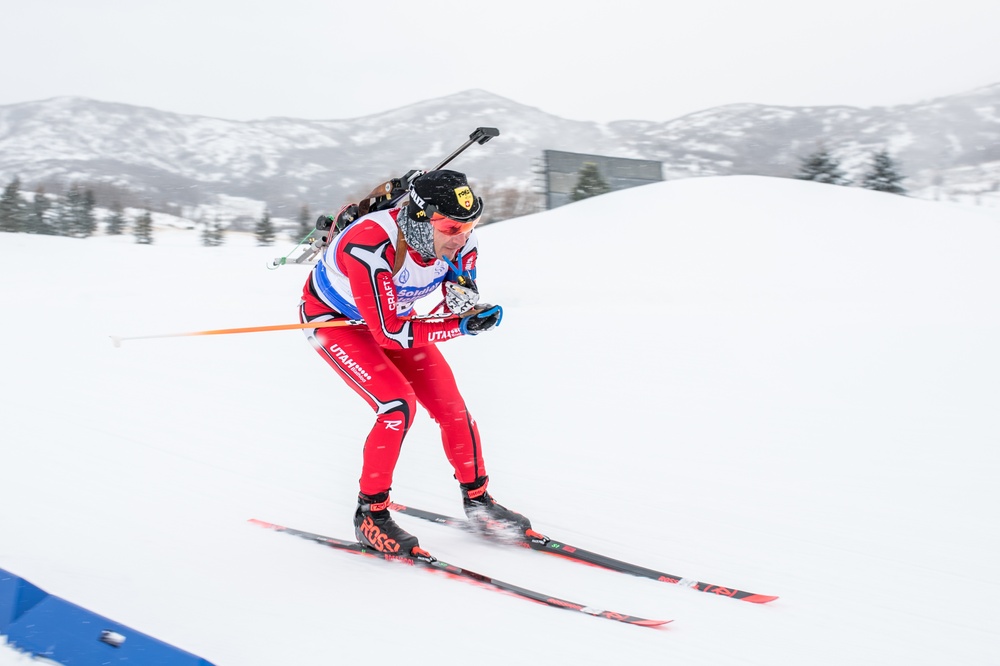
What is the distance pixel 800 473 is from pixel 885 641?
1.71 metres

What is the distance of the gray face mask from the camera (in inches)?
117

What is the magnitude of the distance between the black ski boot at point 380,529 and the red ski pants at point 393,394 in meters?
0.05

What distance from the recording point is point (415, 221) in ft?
9.70

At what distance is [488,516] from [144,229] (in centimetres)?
2695

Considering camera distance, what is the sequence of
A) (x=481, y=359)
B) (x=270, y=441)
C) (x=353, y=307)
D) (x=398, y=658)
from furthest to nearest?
1. (x=481, y=359)
2. (x=270, y=441)
3. (x=353, y=307)
4. (x=398, y=658)

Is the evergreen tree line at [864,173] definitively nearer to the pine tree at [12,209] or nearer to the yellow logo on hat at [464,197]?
the yellow logo on hat at [464,197]

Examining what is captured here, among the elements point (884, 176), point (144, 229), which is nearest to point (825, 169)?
point (884, 176)

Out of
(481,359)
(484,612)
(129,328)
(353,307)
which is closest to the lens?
(484,612)

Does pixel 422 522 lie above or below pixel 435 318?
below

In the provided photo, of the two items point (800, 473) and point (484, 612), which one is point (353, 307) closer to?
point (484, 612)

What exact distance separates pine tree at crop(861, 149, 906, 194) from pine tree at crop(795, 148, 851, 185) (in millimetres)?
560

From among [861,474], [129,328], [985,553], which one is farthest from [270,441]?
[129,328]

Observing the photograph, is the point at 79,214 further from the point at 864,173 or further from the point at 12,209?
the point at 864,173

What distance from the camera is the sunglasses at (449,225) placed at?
288 cm
